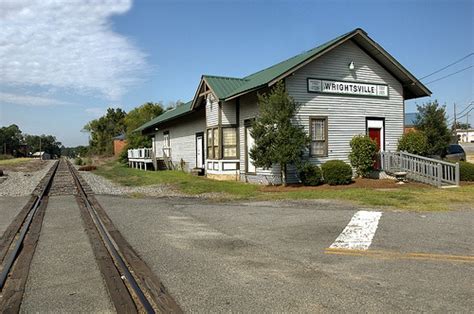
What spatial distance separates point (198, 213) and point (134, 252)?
4.23m

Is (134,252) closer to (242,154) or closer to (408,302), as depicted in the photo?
(408,302)

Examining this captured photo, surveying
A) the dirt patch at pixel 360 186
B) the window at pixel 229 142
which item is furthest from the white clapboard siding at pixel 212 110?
the dirt patch at pixel 360 186

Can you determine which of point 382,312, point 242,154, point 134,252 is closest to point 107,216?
point 134,252

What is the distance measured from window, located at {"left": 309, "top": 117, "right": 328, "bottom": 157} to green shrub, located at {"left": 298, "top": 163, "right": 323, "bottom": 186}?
165 centimetres

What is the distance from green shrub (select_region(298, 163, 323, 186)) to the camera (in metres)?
17.0

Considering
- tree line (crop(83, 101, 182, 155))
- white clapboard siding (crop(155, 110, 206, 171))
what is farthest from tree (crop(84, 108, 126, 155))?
white clapboard siding (crop(155, 110, 206, 171))

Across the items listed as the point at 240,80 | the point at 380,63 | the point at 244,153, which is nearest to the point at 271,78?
the point at 244,153

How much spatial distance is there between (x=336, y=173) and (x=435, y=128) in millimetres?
11497

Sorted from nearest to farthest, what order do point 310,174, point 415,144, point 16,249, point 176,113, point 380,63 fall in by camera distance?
1. point 16,249
2. point 310,174
3. point 415,144
4. point 380,63
5. point 176,113

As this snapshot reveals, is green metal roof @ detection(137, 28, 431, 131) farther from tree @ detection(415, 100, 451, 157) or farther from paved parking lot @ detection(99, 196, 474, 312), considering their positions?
paved parking lot @ detection(99, 196, 474, 312)

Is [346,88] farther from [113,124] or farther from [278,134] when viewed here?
[113,124]

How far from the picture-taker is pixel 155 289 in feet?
16.1

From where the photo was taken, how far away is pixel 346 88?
19438 mm

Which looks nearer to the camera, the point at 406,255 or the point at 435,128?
the point at 406,255
